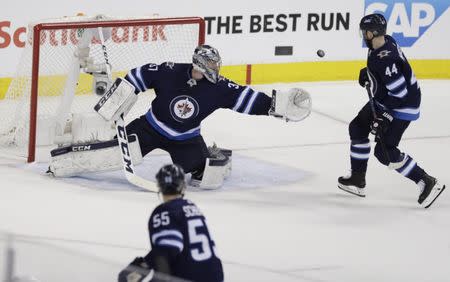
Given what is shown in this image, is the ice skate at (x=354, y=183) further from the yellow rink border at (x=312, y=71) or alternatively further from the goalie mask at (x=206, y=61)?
the yellow rink border at (x=312, y=71)

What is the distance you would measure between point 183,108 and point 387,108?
3.43 ft

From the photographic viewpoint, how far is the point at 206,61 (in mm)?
6832

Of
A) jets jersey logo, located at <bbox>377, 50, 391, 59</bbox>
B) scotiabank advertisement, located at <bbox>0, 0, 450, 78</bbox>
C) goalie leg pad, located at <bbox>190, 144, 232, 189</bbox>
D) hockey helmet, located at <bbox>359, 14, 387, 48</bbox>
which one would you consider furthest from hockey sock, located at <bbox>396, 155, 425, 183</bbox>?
scotiabank advertisement, located at <bbox>0, 0, 450, 78</bbox>

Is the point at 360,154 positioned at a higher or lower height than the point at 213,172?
higher

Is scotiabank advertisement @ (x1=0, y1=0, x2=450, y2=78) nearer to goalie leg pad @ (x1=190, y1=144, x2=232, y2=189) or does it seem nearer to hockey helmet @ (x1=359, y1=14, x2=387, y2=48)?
goalie leg pad @ (x1=190, y1=144, x2=232, y2=189)

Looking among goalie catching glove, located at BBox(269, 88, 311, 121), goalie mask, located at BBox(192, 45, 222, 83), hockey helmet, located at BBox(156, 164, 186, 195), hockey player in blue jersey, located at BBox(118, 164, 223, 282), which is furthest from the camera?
goalie catching glove, located at BBox(269, 88, 311, 121)

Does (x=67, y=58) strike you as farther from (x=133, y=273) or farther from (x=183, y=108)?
(x=133, y=273)

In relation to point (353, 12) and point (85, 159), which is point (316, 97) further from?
point (85, 159)

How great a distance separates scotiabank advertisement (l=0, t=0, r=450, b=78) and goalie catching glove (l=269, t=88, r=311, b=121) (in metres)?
2.36

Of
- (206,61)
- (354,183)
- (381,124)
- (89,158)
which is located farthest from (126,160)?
(381,124)

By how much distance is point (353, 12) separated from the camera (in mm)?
10086

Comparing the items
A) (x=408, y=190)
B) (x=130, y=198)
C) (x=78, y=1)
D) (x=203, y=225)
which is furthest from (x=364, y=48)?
(x=203, y=225)

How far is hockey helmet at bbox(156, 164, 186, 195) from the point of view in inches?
175

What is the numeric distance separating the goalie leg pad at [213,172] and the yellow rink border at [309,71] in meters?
2.57
